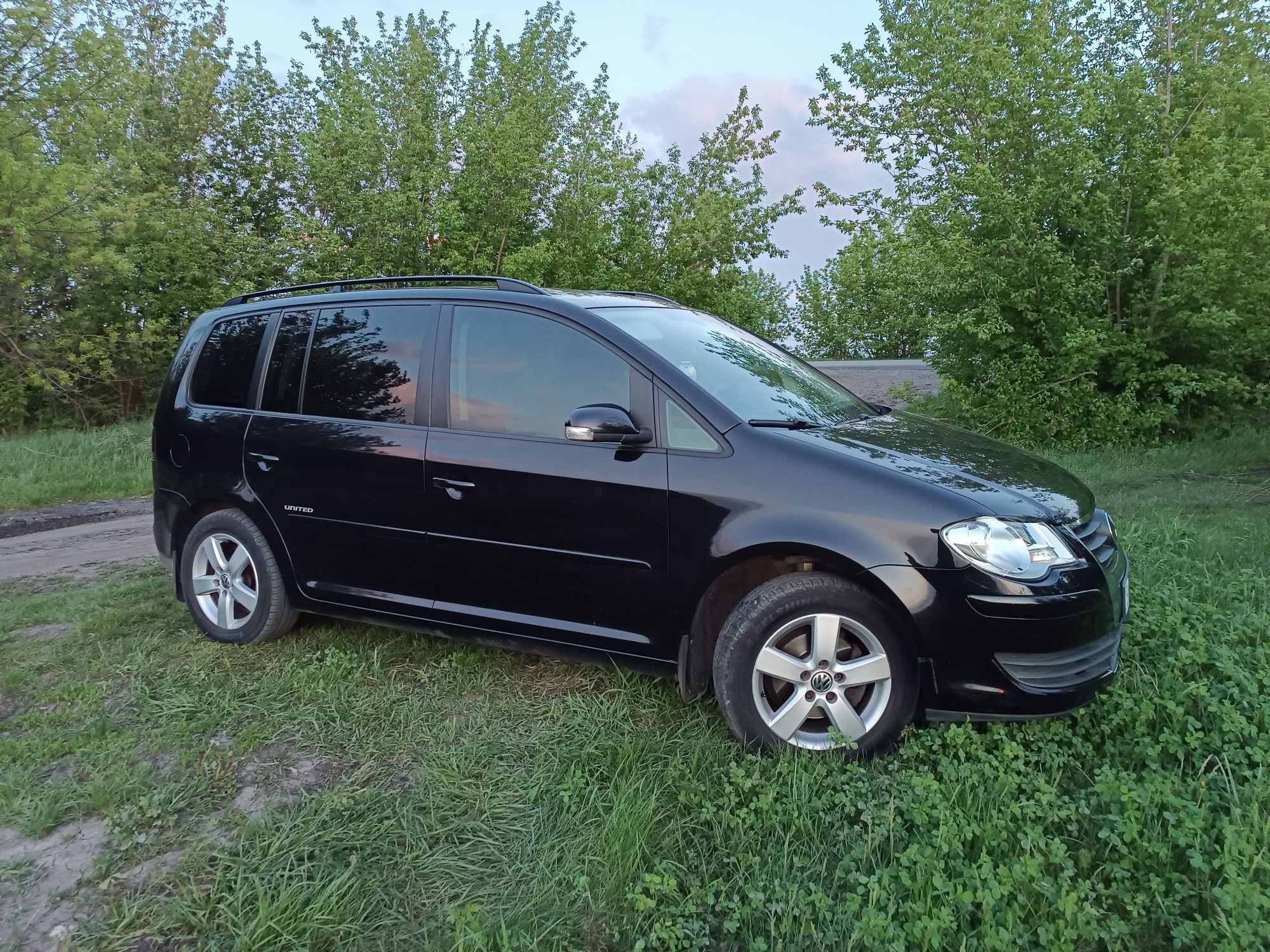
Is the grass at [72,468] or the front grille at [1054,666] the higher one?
the front grille at [1054,666]

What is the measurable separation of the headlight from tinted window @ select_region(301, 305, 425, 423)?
92.7 inches

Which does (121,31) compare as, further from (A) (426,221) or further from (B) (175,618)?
(B) (175,618)

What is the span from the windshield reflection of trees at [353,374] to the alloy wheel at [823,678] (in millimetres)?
1967

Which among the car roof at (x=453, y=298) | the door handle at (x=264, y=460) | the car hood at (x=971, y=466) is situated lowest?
the door handle at (x=264, y=460)

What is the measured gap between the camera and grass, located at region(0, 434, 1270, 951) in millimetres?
2314

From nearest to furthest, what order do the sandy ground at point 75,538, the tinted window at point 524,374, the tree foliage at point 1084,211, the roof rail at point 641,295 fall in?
the tinted window at point 524,374
the roof rail at point 641,295
the sandy ground at point 75,538
the tree foliage at point 1084,211

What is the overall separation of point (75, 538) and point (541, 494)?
5885 millimetres

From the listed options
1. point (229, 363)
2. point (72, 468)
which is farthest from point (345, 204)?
point (229, 363)

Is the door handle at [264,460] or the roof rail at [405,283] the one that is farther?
the door handle at [264,460]

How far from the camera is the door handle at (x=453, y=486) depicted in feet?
12.1

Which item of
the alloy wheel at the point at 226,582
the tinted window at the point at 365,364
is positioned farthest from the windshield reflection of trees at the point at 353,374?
the alloy wheel at the point at 226,582

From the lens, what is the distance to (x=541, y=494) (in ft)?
11.5

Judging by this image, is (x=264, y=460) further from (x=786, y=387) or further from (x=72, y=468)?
(x=72, y=468)

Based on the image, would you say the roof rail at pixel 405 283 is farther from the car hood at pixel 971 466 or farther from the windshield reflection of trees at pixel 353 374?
the car hood at pixel 971 466
